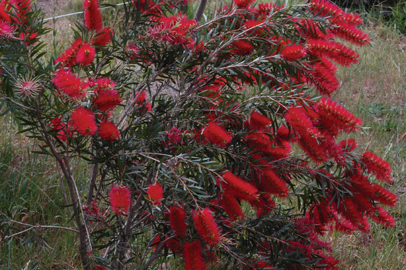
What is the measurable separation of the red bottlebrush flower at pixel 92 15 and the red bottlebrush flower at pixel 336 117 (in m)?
0.61

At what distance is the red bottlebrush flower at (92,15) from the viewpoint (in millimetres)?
1010

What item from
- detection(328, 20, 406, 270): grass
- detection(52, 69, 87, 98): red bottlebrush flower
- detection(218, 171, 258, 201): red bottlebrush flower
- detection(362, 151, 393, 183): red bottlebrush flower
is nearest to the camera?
detection(52, 69, 87, 98): red bottlebrush flower

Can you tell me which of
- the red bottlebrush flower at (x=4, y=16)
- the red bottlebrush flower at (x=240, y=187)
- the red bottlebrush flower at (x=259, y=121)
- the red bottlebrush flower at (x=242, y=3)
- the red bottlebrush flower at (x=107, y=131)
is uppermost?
the red bottlebrush flower at (x=4, y=16)

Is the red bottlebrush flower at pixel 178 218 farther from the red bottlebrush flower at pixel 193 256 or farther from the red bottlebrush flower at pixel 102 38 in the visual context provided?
the red bottlebrush flower at pixel 102 38

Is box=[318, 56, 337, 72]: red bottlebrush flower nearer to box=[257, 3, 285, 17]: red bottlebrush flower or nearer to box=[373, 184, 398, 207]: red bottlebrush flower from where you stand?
box=[257, 3, 285, 17]: red bottlebrush flower

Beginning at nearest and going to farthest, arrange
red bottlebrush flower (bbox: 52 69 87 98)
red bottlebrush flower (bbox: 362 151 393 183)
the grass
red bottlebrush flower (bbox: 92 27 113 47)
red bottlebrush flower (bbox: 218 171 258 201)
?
red bottlebrush flower (bbox: 52 69 87 98), red bottlebrush flower (bbox: 218 171 258 201), red bottlebrush flower (bbox: 92 27 113 47), red bottlebrush flower (bbox: 362 151 393 183), the grass

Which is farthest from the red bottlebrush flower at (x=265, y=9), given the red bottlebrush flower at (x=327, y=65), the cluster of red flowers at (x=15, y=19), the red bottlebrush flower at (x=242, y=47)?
the cluster of red flowers at (x=15, y=19)

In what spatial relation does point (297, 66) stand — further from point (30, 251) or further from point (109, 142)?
point (30, 251)

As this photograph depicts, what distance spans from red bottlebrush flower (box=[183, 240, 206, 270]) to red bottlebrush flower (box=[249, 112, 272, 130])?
0.36 m

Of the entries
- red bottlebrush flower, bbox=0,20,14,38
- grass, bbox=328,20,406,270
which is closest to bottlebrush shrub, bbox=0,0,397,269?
red bottlebrush flower, bbox=0,20,14,38

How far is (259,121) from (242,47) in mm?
274

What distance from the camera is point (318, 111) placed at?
3.53ft

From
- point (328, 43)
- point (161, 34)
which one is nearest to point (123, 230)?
point (161, 34)

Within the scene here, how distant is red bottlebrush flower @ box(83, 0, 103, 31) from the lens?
3.31 feet
